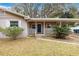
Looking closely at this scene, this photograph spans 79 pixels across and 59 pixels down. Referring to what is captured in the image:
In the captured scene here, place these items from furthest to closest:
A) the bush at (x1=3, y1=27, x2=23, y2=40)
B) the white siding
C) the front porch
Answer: the front porch < the white siding < the bush at (x1=3, y1=27, x2=23, y2=40)

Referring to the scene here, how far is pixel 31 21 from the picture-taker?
11.6 meters

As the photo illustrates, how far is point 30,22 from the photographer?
11844 millimetres

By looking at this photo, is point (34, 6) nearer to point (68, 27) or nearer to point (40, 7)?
point (40, 7)

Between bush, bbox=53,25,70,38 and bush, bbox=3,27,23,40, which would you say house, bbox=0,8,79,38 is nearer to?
bush, bbox=3,27,23,40

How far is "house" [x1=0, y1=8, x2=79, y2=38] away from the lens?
10.3 metres

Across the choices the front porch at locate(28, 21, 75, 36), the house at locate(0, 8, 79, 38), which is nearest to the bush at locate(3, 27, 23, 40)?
the house at locate(0, 8, 79, 38)

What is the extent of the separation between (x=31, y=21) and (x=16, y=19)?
1.43 metres

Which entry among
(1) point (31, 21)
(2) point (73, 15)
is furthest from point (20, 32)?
(2) point (73, 15)

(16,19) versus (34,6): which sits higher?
(34,6)

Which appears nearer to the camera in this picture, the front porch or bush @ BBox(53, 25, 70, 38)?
bush @ BBox(53, 25, 70, 38)

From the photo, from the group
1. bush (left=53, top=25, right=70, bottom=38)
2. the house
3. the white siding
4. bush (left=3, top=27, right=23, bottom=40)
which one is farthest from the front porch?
bush (left=3, top=27, right=23, bottom=40)

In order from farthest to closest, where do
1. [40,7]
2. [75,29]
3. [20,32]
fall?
[40,7] → [75,29] → [20,32]

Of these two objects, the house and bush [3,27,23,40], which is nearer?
bush [3,27,23,40]

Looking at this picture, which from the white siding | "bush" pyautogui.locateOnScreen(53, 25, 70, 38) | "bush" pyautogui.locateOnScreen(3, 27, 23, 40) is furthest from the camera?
"bush" pyautogui.locateOnScreen(53, 25, 70, 38)
